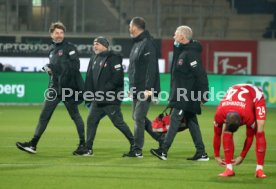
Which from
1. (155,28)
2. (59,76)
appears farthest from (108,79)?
(155,28)

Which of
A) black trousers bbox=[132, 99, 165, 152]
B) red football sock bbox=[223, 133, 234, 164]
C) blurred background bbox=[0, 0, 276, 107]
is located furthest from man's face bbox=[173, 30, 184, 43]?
blurred background bbox=[0, 0, 276, 107]

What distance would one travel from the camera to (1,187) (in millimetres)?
9820

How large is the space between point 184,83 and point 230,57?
20549 millimetres

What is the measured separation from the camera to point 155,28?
108ft

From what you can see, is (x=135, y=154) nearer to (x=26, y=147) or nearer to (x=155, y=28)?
(x=26, y=147)

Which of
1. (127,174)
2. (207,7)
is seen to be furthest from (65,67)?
(207,7)

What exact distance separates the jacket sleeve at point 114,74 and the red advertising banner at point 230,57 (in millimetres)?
19455

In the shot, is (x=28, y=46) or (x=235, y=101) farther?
(x=28, y=46)

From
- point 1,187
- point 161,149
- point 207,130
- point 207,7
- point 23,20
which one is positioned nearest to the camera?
point 1,187

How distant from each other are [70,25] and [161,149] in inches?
779

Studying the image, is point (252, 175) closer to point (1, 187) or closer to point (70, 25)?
point (1, 187)

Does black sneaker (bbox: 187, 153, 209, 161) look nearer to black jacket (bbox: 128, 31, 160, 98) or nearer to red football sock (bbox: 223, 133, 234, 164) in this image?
black jacket (bbox: 128, 31, 160, 98)

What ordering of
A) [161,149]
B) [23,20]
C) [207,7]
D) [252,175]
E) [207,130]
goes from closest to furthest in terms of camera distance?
[252,175] < [161,149] < [207,130] < [23,20] < [207,7]

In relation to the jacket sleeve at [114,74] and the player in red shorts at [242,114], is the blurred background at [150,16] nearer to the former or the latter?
the jacket sleeve at [114,74]
